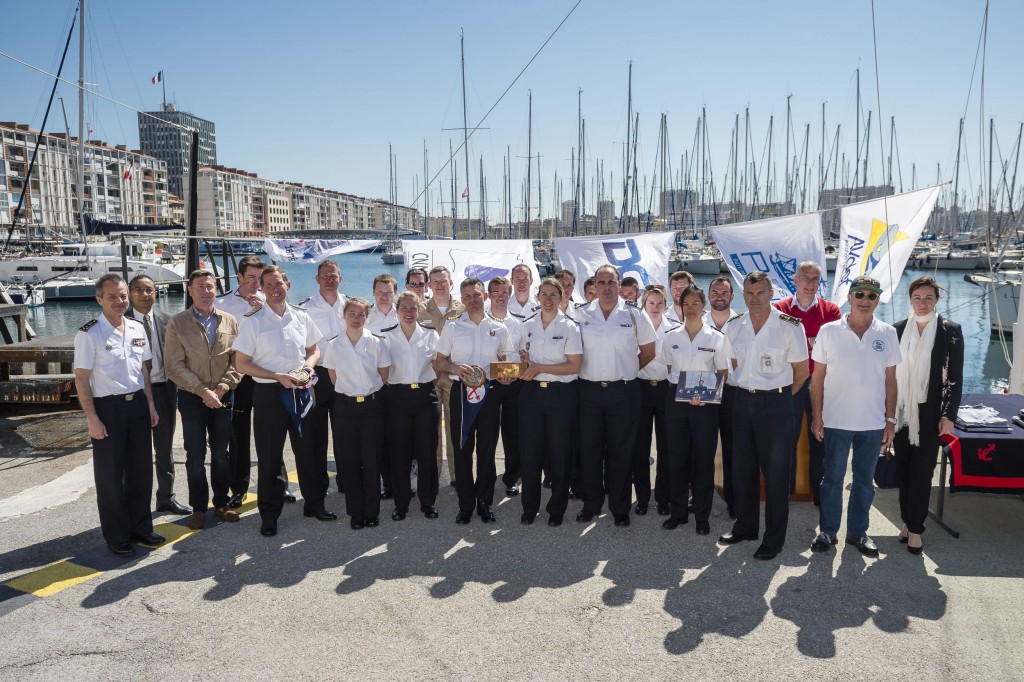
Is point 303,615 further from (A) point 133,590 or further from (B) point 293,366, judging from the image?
(B) point 293,366

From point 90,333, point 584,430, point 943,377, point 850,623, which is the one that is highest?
point 90,333

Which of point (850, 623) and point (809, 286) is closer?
point (850, 623)

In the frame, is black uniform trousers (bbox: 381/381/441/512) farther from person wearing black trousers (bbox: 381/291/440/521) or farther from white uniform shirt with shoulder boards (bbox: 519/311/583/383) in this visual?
white uniform shirt with shoulder boards (bbox: 519/311/583/383)

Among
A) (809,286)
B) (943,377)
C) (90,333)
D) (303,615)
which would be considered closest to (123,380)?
(90,333)

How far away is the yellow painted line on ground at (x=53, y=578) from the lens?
155 inches

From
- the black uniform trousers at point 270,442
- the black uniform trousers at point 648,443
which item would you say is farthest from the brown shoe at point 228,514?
the black uniform trousers at point 648,443

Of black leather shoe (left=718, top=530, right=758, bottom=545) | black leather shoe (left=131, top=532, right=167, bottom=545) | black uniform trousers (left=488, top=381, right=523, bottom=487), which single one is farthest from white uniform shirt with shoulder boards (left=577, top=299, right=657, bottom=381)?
black leather shoe (left=131, top=532, right=167, bottom=545)

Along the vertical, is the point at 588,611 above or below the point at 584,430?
below

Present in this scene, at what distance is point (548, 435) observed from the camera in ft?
16.3

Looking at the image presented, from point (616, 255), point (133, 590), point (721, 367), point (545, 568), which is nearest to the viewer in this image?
point (133, 590)

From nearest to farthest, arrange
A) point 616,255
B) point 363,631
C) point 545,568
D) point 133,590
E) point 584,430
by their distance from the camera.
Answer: point 363,631, point 133,590, point 545,568, point 584,430, point 616,255

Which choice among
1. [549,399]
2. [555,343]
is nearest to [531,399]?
[549,399]

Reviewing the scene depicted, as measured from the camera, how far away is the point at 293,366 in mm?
4902

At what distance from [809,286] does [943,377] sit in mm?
1129
